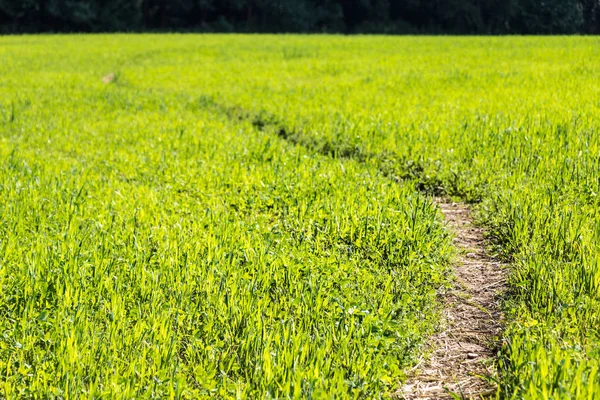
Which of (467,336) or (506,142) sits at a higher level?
(506,142)

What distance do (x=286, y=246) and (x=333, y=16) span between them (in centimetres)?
6112

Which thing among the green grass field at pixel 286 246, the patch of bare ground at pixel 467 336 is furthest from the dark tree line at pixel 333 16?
the patch of bare ground at pixel 467 336

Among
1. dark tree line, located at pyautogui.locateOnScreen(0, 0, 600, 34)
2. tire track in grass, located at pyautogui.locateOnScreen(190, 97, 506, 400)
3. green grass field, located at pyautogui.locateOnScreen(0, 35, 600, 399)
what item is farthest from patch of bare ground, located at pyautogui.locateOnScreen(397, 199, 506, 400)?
dark tree line, located at pyautogui.locateOnScreen(0, 0, 600, 34)

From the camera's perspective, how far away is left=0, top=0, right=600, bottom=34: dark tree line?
57594mm

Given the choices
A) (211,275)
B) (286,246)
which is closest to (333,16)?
(286,246)

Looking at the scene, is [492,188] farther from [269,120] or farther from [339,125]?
[269,120]

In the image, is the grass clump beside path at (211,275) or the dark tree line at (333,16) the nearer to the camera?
the grass clump beside path at (211,275)

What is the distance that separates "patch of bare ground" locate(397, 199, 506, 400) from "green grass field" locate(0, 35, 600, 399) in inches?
4.4

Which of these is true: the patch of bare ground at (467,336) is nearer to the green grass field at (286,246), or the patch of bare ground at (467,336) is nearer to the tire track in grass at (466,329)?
the tire track in grass at (466,329)

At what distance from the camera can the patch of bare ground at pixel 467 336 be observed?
3651mm

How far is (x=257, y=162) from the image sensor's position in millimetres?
8211

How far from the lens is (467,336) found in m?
4.25

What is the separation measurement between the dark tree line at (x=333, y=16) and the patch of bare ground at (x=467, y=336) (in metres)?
56.1

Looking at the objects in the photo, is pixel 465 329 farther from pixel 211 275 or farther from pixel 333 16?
pixel 333 16
